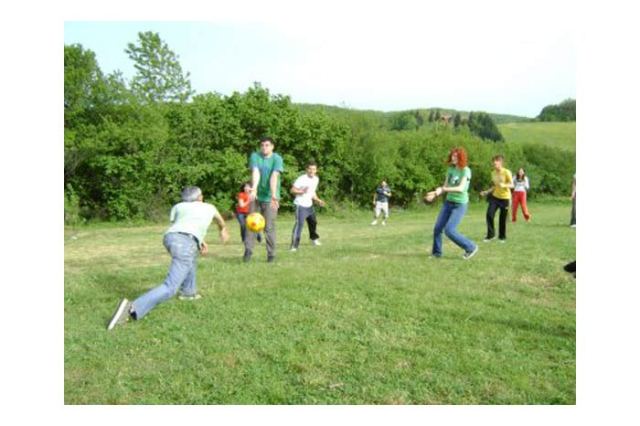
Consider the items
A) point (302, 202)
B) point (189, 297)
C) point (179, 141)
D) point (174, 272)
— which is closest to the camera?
point (174, 272)

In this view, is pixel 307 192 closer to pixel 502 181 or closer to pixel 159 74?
pixel 502 181

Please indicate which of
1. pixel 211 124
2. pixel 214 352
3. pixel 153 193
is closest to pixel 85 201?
pixel 153 193

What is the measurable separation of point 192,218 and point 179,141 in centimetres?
1900

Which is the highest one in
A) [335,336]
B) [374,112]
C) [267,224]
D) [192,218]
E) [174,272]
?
[374,112]

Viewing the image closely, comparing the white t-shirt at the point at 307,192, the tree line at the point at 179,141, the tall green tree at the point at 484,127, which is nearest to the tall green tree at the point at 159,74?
the tree line at the point at 179,141

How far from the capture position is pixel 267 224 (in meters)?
9.00

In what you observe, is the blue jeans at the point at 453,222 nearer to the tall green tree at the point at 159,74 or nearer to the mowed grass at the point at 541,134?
the tall green tree at the point at 159,74

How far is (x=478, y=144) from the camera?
39.1 meters

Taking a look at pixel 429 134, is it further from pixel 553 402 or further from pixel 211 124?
pixel 553 402

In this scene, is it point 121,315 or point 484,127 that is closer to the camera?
point 121,315

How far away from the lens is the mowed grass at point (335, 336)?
414 centimetres

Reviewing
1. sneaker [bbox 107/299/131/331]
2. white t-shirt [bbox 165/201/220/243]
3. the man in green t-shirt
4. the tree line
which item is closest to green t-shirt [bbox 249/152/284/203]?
the man in green t-shirt

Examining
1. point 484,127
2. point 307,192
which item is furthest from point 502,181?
point 484,127

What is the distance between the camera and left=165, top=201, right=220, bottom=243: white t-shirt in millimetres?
6430
